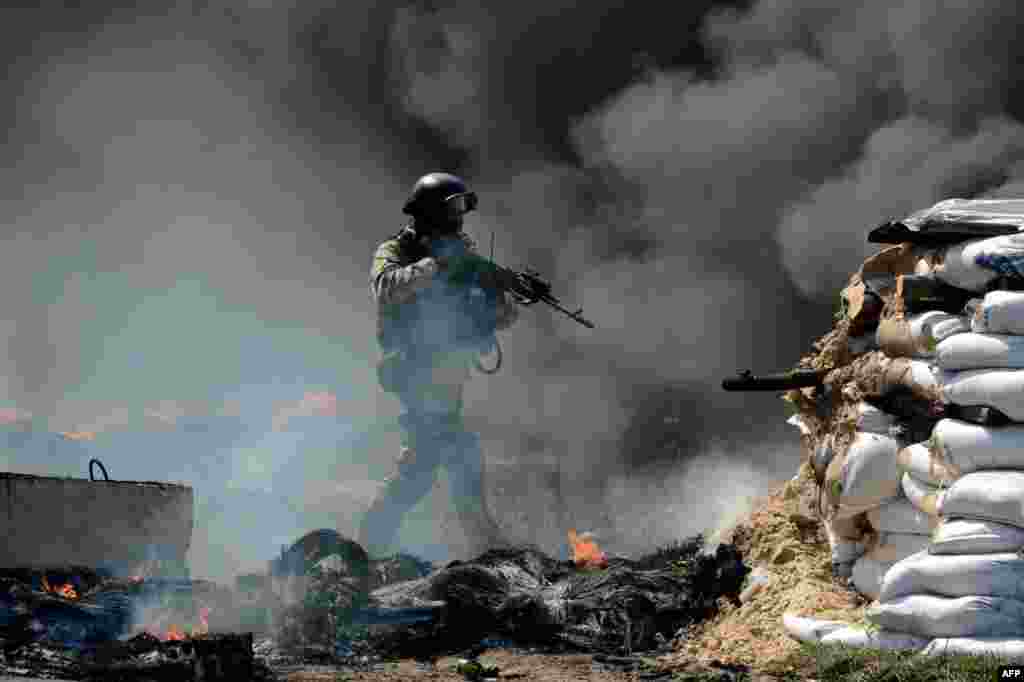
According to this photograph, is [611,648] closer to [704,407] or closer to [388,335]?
[388,335]

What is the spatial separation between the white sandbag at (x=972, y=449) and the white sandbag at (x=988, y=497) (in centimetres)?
4

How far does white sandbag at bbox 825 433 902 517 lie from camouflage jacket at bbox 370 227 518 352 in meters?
3.62

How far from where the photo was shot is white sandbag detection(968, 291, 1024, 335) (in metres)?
4.58

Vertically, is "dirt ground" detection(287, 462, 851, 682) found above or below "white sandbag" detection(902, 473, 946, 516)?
below

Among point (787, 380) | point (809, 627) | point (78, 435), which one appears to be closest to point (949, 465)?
point (809, 627)

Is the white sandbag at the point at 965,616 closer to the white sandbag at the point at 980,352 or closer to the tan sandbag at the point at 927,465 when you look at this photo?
the tan sandbag at the point at 927,465

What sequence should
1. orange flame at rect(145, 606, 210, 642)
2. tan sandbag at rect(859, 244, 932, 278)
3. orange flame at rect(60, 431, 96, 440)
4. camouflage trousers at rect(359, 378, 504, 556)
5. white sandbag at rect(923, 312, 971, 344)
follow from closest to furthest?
white sandbag at rect(923, 312, 971, 344), tan sandbag at rect(859, 244, 932, 278), orange flame at rect(145, 606, 210, 642), camouflage trousers at rect(359, 378, 504, 556), orange flame at rect(60, 431, 96, 440)

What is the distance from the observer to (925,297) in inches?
202

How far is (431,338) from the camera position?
8398 millimetres

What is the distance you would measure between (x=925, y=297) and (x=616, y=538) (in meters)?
6.56

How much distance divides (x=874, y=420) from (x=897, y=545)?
0.59 metres

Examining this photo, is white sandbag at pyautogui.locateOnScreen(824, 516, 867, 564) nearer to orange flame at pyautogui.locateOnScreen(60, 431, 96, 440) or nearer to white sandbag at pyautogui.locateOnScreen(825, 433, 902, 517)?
white sandbag at pyautogui.locateOnScreen(825, 433, 902, 517)

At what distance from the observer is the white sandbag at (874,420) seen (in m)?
5.26

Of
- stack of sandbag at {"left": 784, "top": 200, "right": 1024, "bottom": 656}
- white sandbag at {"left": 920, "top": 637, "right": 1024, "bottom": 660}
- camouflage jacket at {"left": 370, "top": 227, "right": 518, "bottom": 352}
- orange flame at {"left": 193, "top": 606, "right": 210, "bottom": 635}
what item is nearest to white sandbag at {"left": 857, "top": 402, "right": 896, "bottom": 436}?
stack of sandbag at {"left": 784, "top": 200, "right": 1024, "bottom": 656}
